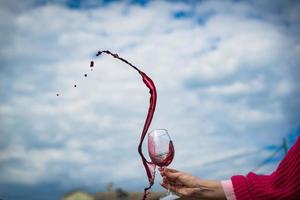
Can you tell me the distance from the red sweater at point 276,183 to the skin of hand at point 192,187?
14 cm

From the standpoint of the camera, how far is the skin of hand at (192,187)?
285 cm

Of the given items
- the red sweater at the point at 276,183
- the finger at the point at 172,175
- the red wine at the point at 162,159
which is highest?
the red wine at the point at 162,159

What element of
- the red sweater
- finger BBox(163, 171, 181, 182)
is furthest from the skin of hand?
the red sweater

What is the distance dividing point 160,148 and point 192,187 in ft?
1.47

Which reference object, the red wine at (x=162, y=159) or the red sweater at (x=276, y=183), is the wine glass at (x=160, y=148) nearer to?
the red wine at (x=162, y=159)

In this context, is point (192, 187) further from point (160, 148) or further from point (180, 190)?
point (160, 148)

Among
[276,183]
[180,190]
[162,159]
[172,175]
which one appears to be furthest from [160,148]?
[276,183]

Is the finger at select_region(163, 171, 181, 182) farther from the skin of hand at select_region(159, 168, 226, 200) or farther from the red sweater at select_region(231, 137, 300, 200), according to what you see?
the red sweater at select_region(231, 137, 300, 200)

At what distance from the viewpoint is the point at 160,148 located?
314 centimetres

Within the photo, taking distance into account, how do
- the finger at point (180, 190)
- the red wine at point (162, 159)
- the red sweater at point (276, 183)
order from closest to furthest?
the red sweater at point (276, 183)
the finger at point (180, 190)
the red wine at point (162, 159)

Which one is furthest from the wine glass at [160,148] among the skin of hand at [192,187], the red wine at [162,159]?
the skin of hand at [192,187]

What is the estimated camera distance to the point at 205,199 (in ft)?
9.54

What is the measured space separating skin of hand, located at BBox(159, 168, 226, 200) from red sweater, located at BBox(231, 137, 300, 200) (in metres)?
0.14

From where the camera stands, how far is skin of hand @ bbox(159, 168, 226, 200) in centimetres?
285
